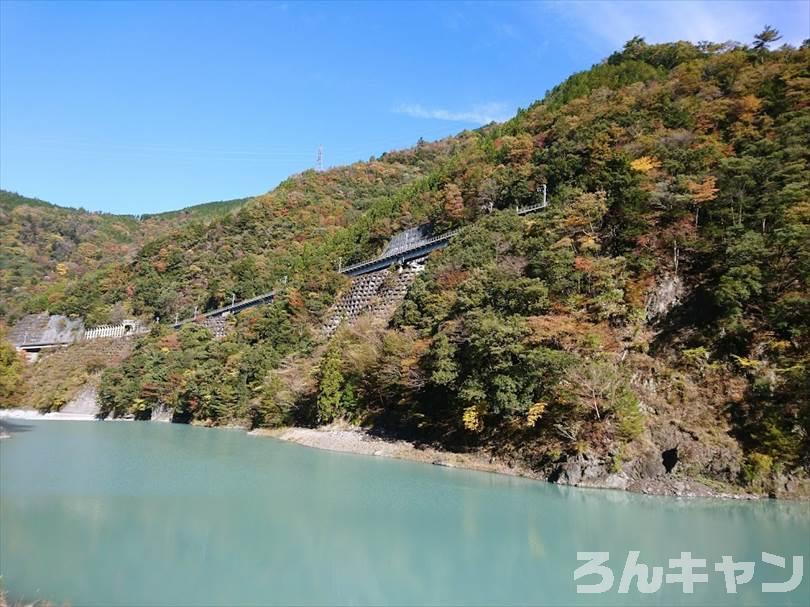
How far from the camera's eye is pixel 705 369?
62.7 ft

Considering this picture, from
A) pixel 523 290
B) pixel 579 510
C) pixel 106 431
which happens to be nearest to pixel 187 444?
pixel 106 431

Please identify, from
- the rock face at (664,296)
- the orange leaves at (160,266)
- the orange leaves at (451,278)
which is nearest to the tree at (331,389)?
the orange leaves at (451,278)

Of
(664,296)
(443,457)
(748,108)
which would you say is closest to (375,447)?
(443,457)

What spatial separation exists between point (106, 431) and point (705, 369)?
33098 mm

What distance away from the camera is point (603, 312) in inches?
866

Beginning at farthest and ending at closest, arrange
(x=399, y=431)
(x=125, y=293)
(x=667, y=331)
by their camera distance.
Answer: (x=125, y=293) < (x=399, y=431) < (x=667, y=331)

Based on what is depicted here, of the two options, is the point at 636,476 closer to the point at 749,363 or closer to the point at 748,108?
the point at 749,363

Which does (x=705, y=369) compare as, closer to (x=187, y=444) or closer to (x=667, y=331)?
(x=667, y=331)

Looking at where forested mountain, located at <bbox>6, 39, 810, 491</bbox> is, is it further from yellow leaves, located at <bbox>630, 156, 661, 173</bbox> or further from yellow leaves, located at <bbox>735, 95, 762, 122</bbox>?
yellow leaves, located at <bbox>630, 156, 661, 173</bbox>

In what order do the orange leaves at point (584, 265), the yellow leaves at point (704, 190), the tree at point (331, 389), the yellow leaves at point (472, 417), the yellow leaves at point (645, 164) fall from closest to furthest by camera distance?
the yellow leaves at point (472, 417), the yellow leaves at point (704, 190), the orange leaves at point (584, 265), the yellow leaves at point (645, 164), the tree at point (331, 389)

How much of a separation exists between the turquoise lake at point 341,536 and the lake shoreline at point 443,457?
59cm

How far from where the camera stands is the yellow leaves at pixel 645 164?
87.8 feet

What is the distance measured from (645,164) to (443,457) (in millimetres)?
17522

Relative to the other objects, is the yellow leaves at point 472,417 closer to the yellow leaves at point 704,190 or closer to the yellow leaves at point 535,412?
the yellow leaves at point 535,412
